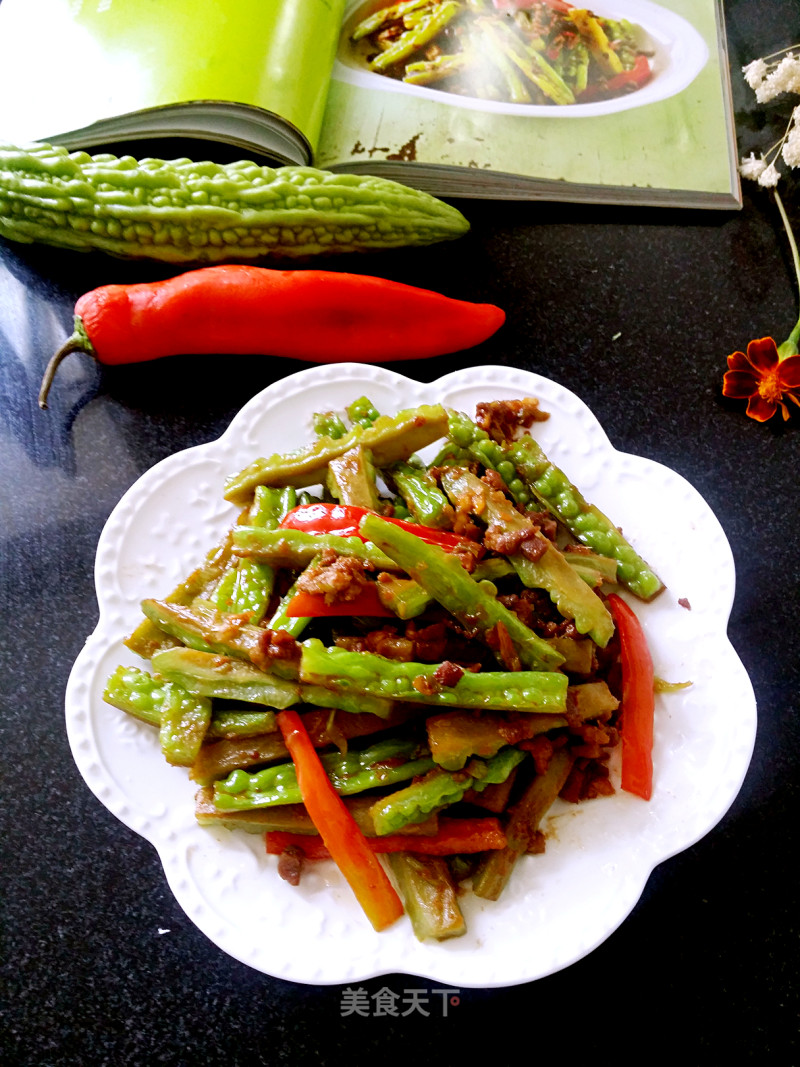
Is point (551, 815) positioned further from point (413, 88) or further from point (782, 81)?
point (782, 81)

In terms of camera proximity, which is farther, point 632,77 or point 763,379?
point 632,77

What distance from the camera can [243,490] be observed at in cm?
204

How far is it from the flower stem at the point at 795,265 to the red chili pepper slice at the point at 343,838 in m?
2.04

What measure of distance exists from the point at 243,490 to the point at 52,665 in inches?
30.4

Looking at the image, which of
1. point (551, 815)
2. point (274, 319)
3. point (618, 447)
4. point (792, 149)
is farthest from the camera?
point (792, 149)

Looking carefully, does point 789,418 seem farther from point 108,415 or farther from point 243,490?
point 108,415

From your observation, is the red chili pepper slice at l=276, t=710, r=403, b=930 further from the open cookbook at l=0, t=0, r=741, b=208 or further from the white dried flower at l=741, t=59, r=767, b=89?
the white dried flower at l=741, t=59, r=767, b=89

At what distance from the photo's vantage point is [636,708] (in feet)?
6.12

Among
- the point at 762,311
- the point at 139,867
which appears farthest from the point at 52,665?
the point at 762,311

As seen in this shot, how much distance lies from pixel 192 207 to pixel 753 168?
206 centimetres

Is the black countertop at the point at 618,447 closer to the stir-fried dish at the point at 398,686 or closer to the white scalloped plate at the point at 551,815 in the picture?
the white scalloped plate at the point at 551,815

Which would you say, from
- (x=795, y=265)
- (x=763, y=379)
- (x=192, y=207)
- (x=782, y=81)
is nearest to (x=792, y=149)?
(x=782, y=81)

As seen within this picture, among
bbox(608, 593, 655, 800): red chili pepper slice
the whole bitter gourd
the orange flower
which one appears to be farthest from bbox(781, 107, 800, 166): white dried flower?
bbox(608, 593, 655, 800): red chili pepper slice

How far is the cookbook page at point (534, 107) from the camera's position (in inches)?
106
